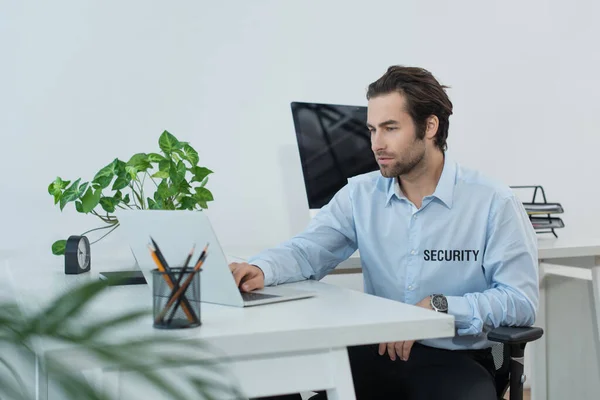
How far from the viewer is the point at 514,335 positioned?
1.63 m

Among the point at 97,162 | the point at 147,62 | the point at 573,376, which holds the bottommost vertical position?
the point at 573,376

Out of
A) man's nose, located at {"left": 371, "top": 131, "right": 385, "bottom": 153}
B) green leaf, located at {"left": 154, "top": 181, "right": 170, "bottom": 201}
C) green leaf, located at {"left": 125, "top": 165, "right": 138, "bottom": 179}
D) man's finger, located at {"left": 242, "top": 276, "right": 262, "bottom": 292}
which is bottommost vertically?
man's finger, located at {"left": 242, "top": 276, "right": 262, "bottom": 292}

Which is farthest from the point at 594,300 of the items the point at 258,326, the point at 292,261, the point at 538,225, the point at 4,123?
the point at 4,123

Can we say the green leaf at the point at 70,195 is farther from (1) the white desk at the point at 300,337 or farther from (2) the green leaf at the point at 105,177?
(1) the white desk at the point at 300,337

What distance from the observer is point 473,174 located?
Result: 2096mm

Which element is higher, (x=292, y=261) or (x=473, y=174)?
(x=473, y=174)

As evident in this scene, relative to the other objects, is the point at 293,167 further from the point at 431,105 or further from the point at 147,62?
the point at 431,105

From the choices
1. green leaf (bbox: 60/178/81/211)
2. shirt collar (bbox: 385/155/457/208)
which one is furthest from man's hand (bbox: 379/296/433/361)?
green leaf (bbox: 60/178/81/211)

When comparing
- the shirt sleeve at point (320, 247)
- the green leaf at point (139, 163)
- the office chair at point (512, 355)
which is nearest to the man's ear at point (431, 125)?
the shirt sleeve at point (320, 247)

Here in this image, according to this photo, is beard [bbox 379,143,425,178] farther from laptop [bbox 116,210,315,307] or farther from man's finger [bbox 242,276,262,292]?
laptop [bbox 116,210,315,307]

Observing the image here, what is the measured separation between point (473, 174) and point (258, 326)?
116 cm

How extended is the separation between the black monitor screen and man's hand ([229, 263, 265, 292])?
3.08 ft

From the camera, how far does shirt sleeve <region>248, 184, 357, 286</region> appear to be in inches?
71.9

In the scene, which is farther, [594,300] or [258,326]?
[594,300]
